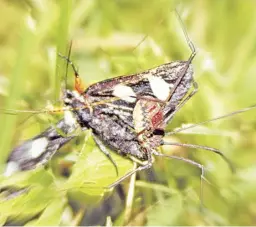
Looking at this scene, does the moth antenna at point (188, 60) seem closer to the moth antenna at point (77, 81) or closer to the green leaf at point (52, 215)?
the moth antenna at point (77, 81)

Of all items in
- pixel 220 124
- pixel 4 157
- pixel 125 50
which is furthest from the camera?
pixel 125 50

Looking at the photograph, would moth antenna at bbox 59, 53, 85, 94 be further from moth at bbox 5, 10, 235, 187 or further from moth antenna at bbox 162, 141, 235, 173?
moth antenna at bbox 162, 141, 235, 173

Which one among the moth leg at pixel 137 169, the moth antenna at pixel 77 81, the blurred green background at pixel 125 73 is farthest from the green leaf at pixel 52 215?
the moth antenna at pixel 77 81

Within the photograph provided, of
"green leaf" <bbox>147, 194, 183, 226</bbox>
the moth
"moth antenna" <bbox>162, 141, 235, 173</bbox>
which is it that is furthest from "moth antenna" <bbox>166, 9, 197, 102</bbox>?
"green leaf" <bbox>147, 194, 183, 226</bbox>

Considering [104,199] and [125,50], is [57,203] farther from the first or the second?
[125,50]

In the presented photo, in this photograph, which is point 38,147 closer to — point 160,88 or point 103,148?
point 103,148

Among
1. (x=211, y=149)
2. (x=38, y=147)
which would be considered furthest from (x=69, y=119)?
(x=211, y=149)

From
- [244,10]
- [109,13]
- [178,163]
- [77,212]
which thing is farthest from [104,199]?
[244,10]
